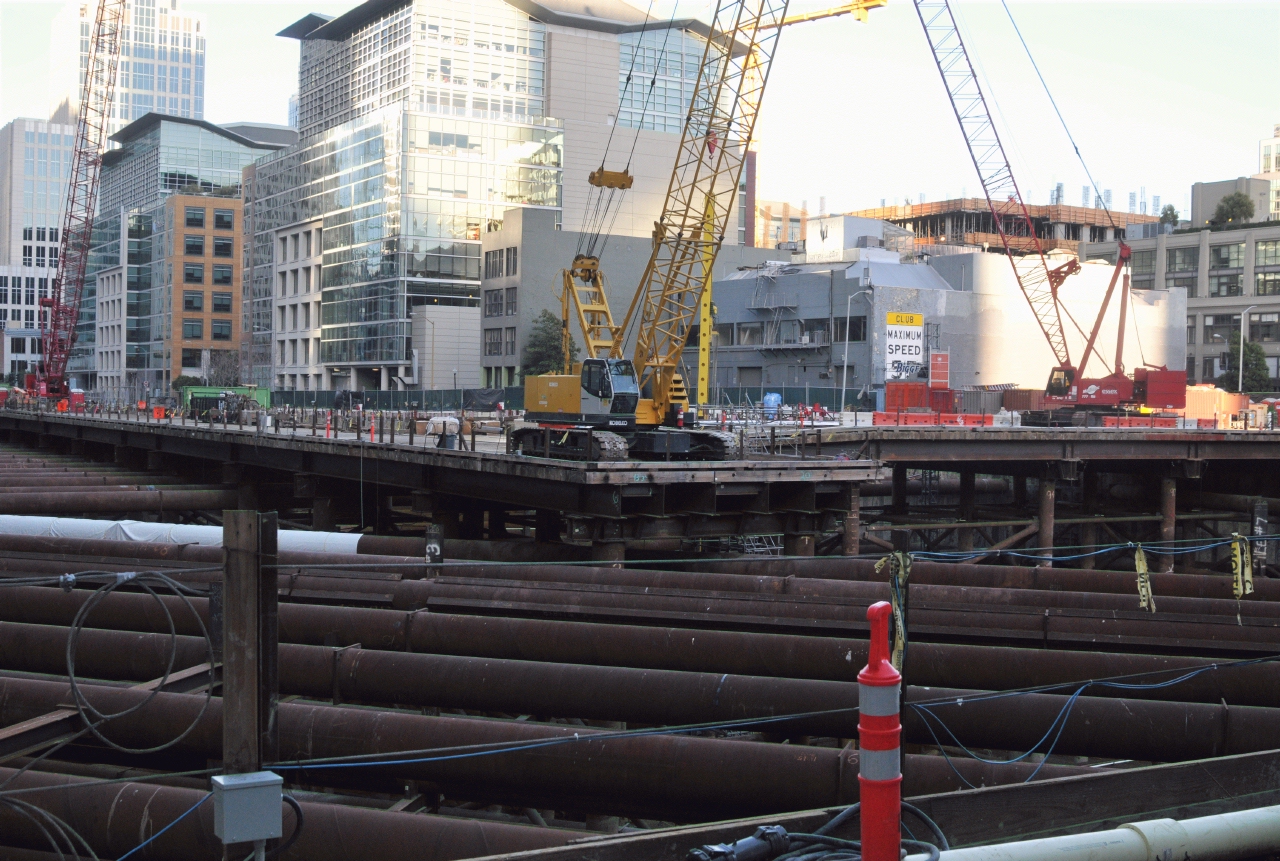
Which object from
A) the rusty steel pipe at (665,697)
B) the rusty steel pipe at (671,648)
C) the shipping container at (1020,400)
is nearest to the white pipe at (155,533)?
the rusty steel pipe at (671,648)

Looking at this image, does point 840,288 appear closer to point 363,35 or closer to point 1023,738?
point 363,35

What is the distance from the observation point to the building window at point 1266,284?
11256cm

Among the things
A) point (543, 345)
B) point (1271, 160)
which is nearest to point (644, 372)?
point (543, 345)

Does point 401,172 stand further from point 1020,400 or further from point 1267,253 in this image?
point 1267,253

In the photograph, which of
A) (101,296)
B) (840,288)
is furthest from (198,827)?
(101,296)

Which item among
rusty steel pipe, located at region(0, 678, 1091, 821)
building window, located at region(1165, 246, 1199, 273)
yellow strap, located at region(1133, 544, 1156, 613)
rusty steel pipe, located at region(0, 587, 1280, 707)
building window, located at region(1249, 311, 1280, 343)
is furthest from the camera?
building window, located at region(1165, 246, 1199, 273)

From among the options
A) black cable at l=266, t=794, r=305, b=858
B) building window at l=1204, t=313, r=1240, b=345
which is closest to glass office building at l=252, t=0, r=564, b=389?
building window at l=1204, t=313, r=1240, b=345

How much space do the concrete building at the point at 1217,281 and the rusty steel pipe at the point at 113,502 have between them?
99548 mm

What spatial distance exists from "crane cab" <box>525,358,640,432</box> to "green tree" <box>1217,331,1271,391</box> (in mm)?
86336

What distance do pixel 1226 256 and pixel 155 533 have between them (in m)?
117

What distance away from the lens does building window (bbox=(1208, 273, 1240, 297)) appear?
380ft

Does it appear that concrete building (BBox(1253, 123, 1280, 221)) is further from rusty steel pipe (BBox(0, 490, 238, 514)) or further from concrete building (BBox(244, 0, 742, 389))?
rusty steel pipe (BBox(0, 490, 238, 514))

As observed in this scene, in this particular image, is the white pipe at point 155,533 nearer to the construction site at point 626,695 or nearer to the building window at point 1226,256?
the construction site at point 626,695

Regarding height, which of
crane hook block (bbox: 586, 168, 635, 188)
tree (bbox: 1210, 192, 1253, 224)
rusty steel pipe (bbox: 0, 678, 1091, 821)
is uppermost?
tree (bbox: 1210, 192, 1253, 224)
